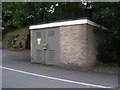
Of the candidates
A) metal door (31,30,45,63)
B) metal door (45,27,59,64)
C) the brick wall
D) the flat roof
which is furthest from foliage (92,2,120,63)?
metal door (31,30,45,63)

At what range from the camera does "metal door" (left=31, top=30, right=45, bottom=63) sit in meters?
12.6

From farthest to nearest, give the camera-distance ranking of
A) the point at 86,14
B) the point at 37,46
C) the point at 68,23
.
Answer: the point at 86,14
the point at 37,46
the point at 68,23

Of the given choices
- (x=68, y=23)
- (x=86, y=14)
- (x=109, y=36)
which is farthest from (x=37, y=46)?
(x=86, y=14)

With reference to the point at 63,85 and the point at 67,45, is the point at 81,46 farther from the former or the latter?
the point at 63,85

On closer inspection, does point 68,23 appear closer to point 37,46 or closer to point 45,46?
point 45,46

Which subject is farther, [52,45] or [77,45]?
[52,45]

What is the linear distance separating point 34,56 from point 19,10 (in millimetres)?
6225

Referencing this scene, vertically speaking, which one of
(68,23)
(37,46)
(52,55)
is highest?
(68,23)

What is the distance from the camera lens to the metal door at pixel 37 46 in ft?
41.3

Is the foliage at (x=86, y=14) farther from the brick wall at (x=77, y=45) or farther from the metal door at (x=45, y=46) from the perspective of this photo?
the metal door at (x=45, y=46)

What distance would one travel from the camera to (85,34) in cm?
1094

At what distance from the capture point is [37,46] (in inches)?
507

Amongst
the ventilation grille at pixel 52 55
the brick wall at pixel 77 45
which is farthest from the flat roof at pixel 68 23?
the ventilation grille at pixel 52 55

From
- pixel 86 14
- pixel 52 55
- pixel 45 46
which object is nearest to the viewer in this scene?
pixel 52 55
